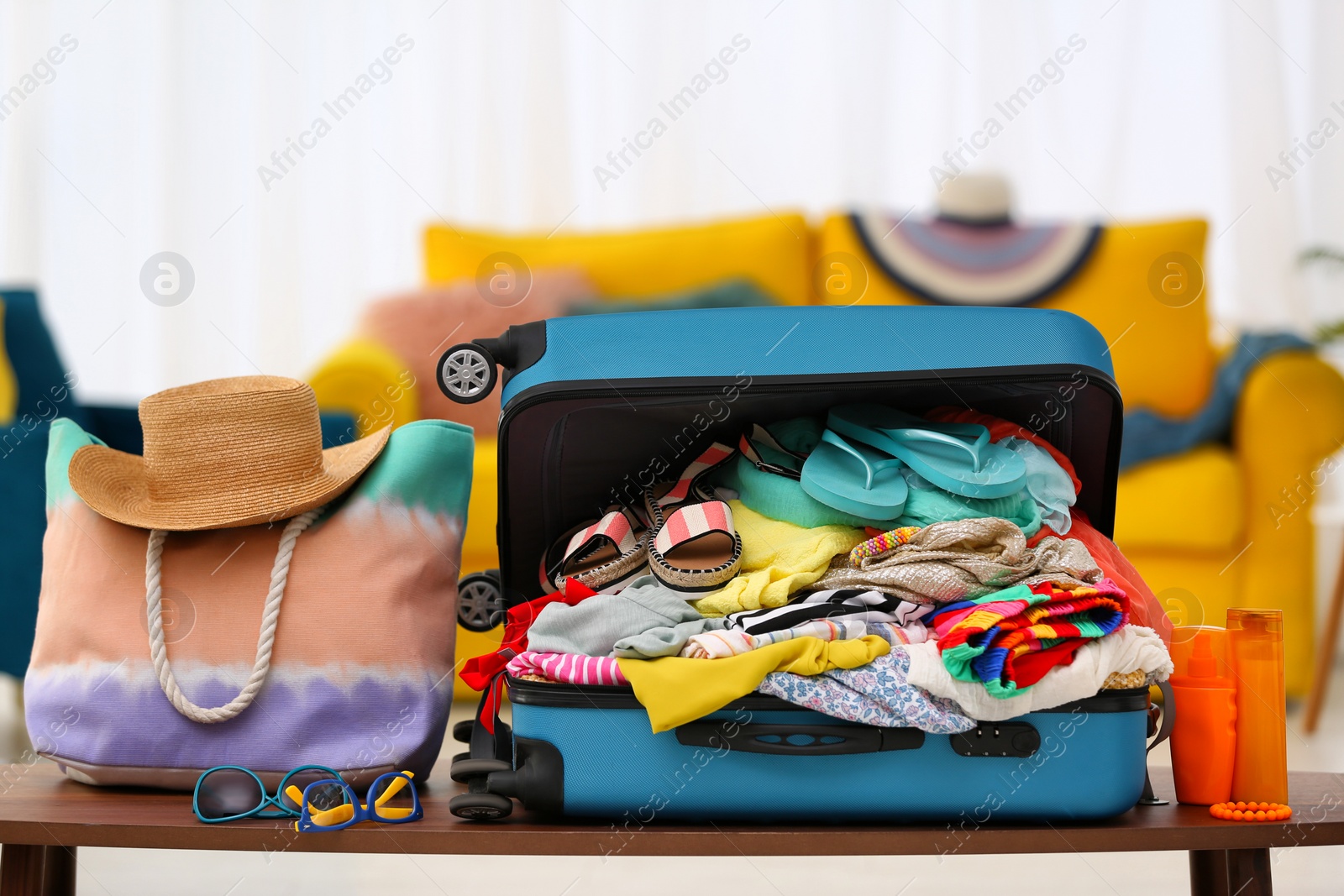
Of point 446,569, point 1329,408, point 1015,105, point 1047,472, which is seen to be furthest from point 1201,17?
point 446,569

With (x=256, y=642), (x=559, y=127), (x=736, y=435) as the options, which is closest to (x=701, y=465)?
(x=736, y=435)

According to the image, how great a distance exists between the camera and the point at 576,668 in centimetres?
69

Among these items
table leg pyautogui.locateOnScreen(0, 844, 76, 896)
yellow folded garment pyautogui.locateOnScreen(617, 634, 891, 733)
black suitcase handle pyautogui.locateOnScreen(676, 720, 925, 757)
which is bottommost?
table leg pyautogui.locateOnScreen(0, 844, 76, 896)

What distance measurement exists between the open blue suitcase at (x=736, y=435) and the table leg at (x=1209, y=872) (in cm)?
11

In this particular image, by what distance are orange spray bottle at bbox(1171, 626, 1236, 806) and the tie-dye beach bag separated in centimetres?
58

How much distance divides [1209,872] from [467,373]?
71 cm

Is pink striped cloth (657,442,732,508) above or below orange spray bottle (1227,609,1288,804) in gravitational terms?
above

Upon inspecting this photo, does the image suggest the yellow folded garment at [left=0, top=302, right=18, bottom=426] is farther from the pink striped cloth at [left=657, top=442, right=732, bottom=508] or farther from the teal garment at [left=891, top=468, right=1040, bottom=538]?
the teal garment at [left=891, top=468, right=1040, bottom=538]

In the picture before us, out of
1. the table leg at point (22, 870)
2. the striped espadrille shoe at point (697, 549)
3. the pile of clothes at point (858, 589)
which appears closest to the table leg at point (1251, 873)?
the pile of clothes at point (858, 589)

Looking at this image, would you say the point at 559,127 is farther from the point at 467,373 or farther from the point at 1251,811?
the point at 1251,811

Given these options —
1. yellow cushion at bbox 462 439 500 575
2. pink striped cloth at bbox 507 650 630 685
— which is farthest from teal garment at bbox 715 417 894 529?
yellow cushion at bbox 462 439 500 575

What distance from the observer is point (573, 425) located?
82cm

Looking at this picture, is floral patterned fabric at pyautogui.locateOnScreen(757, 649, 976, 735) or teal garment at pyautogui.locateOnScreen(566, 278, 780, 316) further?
teal garment at pyautogui.locateOnScreen(566, 278, 780, 316)

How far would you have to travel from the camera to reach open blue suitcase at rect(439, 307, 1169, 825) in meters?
0.67
